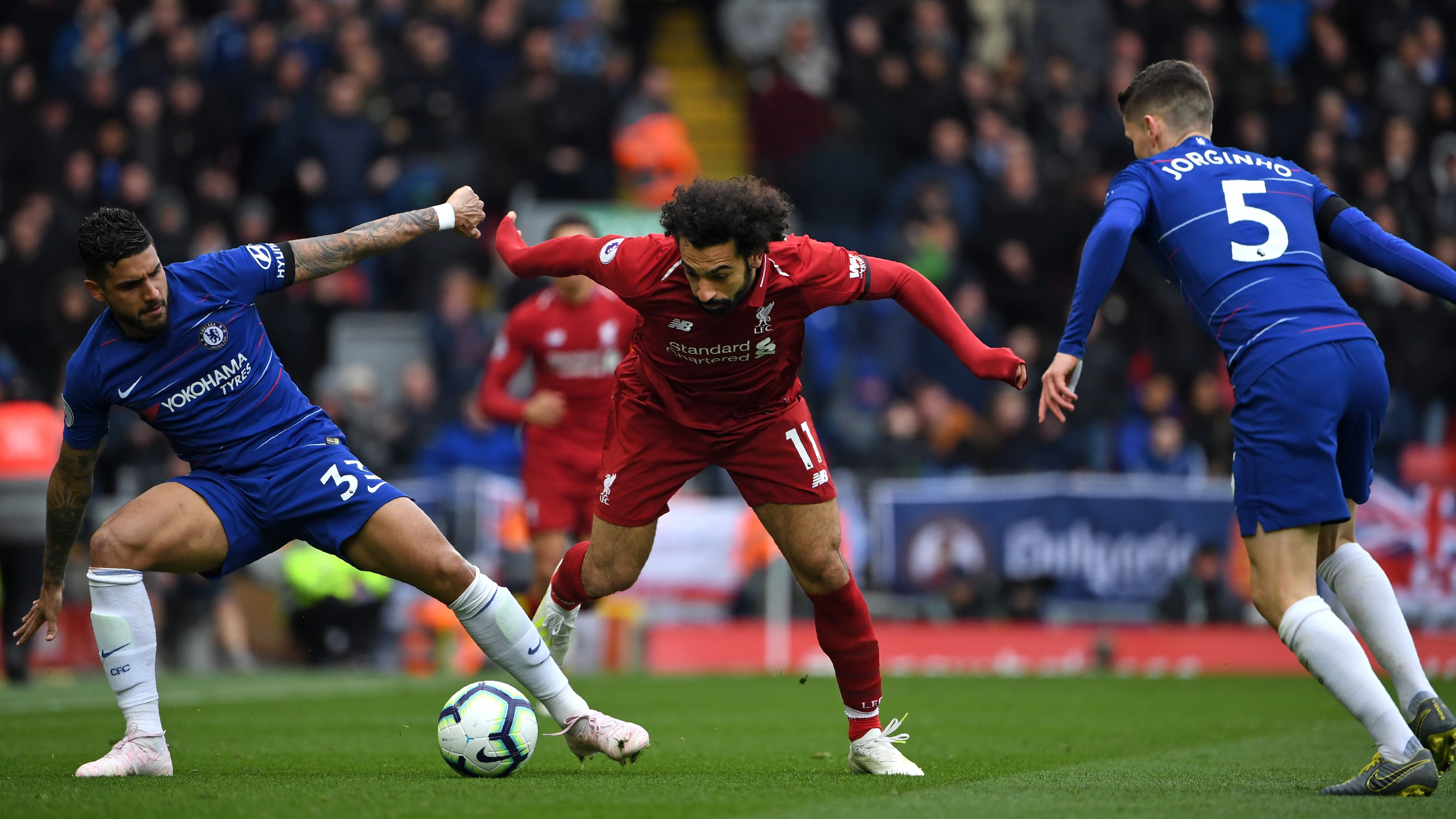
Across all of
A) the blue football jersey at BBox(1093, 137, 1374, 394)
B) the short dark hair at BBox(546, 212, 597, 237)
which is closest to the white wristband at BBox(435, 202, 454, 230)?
the short dark hair at BBox(546, 212, 597, 237)

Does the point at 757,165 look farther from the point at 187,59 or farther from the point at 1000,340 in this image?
the point at 187,59

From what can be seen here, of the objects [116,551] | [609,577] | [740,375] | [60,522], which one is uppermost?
[740,375]

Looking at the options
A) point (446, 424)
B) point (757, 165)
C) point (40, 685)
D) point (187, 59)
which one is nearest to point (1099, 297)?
point (40, 685)

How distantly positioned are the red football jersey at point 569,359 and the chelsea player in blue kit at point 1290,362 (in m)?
4.20

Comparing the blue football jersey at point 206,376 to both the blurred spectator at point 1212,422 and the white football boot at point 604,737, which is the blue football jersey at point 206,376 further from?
the blurred spectator at point 1212,422

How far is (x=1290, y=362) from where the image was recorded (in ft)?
17.1

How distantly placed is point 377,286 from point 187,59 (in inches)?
140

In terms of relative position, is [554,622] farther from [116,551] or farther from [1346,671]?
[1346,671]

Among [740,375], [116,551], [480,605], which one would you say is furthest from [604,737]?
[116,551]

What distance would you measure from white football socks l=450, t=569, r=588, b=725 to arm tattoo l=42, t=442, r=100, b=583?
1.48m

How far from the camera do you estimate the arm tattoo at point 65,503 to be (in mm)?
5926

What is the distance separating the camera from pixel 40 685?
11.7 metres

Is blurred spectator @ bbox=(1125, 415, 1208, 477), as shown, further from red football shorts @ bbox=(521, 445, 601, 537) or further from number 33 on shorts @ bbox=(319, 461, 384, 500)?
number 33 on shorts @ bbox=(319, 461, 384, 500)

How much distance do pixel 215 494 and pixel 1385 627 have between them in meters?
4.28
